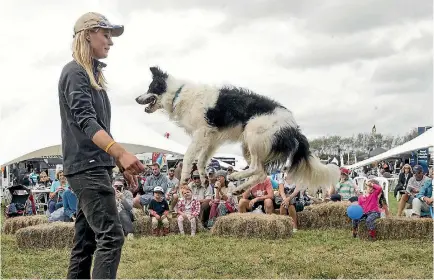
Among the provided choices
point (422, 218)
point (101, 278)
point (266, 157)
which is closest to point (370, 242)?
point (422, 218)

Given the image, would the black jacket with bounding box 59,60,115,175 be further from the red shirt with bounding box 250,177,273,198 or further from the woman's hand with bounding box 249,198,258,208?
the woman's hand with bounding box 249,198,258,208

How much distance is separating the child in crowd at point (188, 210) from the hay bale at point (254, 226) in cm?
53

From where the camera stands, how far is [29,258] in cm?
900

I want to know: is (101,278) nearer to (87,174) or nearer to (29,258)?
(87,174)

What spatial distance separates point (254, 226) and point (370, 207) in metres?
2.47

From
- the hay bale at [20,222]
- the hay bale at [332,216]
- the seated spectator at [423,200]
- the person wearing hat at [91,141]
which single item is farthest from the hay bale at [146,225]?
the person wearing hat at [91,141]

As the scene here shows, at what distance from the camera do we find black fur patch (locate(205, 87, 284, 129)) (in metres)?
4.31

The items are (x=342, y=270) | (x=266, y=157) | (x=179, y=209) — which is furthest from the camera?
(x=179, y=209)

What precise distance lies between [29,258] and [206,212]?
467 centimetres

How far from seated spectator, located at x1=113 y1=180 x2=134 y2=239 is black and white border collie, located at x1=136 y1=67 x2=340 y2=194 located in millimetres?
6592

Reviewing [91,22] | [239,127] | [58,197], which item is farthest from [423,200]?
[91,22]

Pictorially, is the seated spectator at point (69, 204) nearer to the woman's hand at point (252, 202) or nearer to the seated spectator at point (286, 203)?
the woman's hand at point (252, 202)

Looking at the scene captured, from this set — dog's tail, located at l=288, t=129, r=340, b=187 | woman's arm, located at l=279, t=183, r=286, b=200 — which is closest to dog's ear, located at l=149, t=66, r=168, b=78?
dog's tail, located at l=288, t=129, r=340, b=187

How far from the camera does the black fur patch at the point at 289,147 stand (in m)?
4.31
